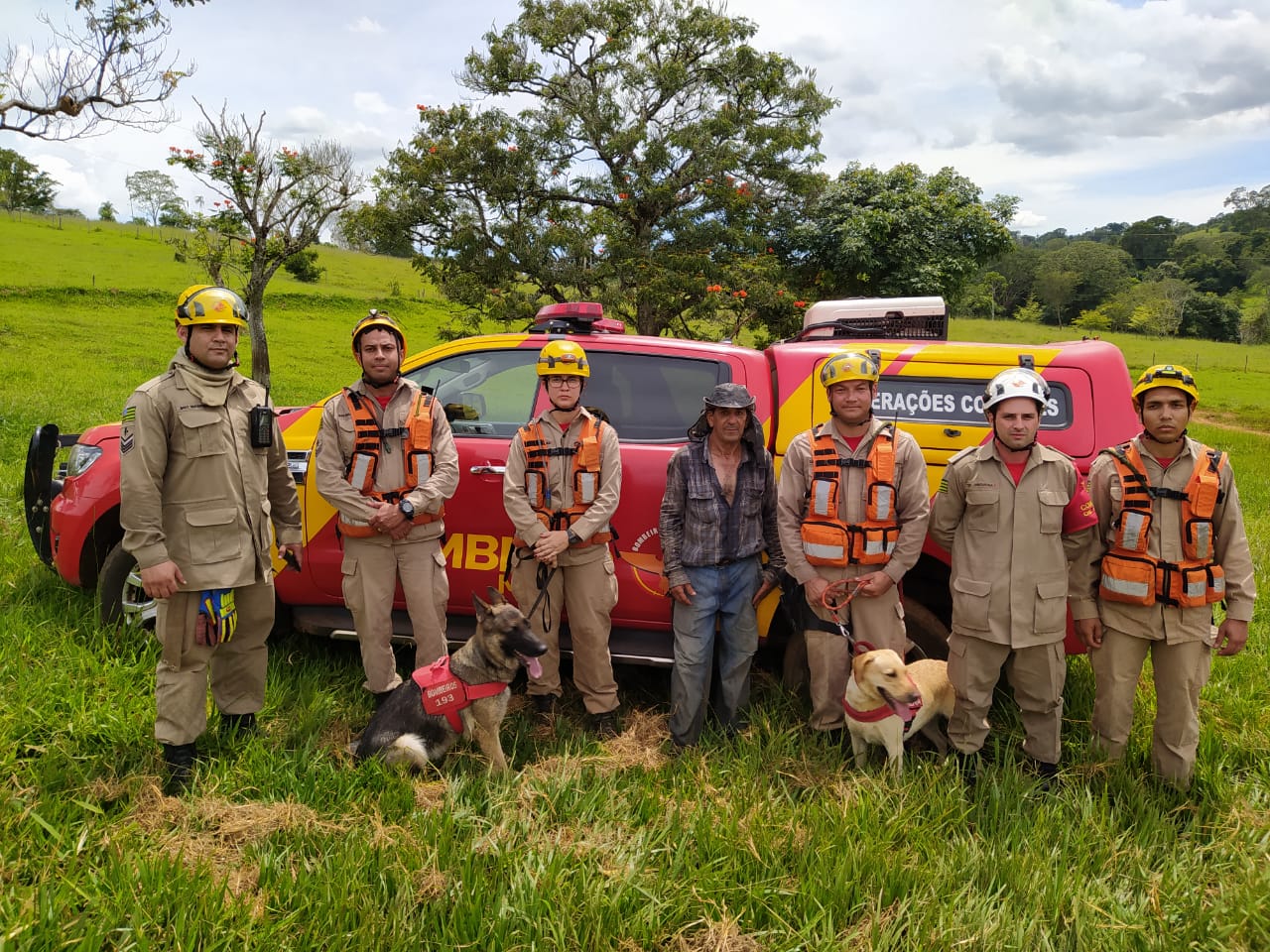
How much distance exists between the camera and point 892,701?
3.09 metres

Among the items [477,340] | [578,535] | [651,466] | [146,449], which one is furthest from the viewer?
[477,340]

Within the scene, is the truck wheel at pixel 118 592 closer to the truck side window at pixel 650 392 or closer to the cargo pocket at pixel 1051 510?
the truck side window at pixel 650 392

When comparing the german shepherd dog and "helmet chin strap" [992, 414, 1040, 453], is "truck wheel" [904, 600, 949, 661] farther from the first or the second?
the german shepherd dog

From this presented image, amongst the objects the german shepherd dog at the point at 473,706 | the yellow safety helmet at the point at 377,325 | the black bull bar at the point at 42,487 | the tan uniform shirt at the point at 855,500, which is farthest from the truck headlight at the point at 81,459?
the tan uniform shirt at the point at 855,500

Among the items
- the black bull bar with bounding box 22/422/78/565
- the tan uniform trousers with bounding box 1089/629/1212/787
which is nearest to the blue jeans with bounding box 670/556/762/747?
A: the tan uniform trousers with bounding box 1089/629/1212/787

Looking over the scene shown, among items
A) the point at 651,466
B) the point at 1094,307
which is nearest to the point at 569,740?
the point at 651,466

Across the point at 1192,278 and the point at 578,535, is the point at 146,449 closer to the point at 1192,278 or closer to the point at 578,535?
the point at 578,535

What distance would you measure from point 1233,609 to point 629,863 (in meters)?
2.59

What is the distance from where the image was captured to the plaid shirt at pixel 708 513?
3.47m

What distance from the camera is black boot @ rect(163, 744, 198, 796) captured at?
303cm

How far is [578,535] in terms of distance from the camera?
3.50 metres

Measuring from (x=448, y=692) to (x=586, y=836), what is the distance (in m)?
0.84

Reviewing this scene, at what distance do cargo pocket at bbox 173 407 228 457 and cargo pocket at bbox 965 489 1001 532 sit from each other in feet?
10.4

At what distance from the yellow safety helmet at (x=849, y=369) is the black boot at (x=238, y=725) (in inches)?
121
